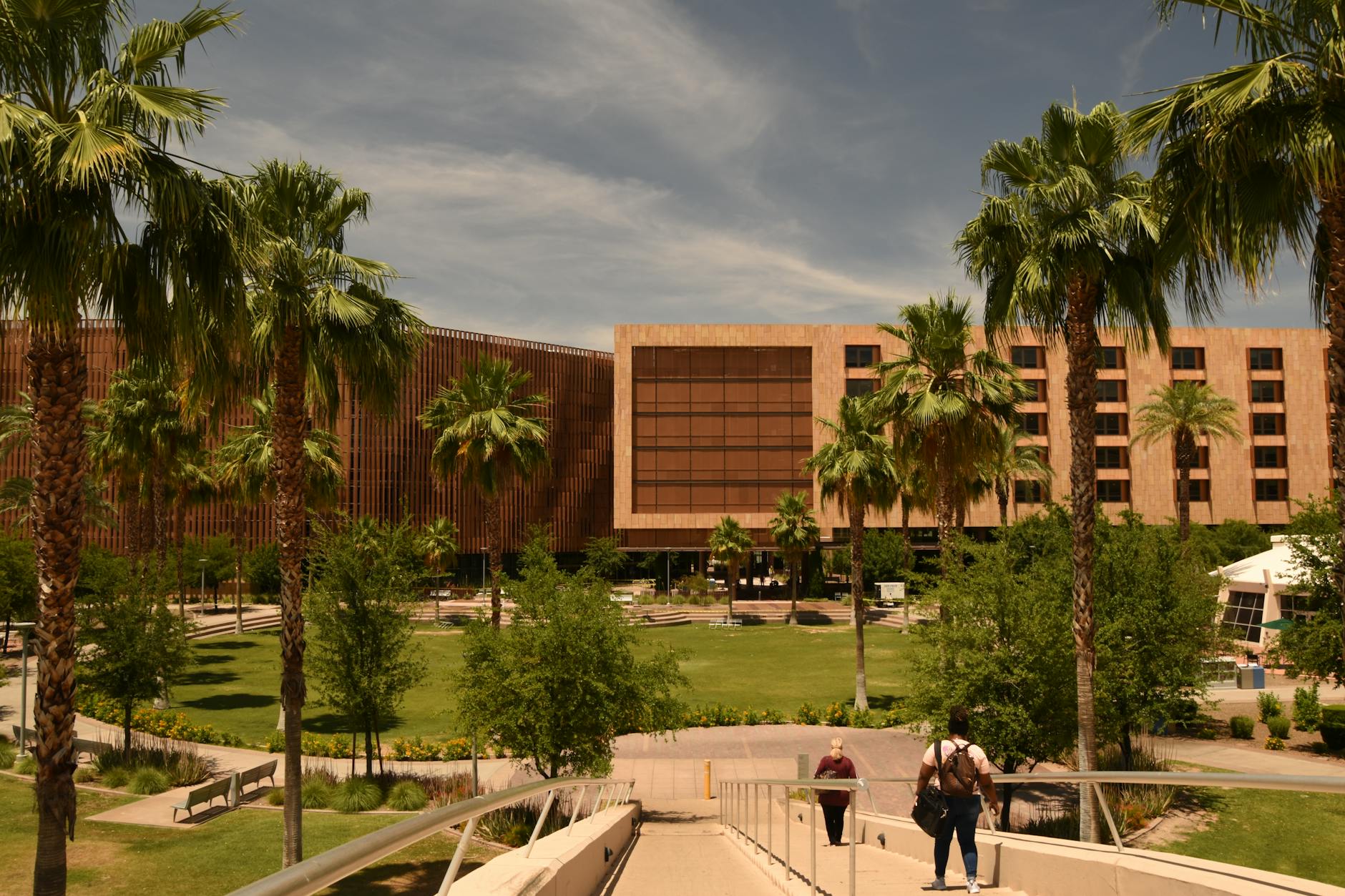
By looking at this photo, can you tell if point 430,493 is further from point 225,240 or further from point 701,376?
point 225,240

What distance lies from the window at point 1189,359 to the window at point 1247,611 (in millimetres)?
38844

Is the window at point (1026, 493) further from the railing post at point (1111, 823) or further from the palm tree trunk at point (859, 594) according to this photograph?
the railing post at point (1111, 823)

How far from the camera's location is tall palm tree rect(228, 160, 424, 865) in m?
15.8

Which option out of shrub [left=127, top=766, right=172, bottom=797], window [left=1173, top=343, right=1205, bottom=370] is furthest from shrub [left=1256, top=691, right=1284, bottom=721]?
window [left=1173, top=343, right=1205, bottom=370]

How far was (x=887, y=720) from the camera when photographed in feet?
96.5

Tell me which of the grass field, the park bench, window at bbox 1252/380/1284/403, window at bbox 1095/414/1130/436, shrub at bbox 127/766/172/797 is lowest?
the grass field

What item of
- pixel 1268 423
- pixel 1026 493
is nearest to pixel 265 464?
pixel 1026 493

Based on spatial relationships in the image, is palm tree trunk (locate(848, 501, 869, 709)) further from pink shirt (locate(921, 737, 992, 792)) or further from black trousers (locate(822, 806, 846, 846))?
pink shirt (locate(921, 737, 992, 792))

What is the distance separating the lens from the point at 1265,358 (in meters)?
81.9

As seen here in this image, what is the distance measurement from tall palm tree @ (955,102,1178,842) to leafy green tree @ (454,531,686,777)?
8635mm

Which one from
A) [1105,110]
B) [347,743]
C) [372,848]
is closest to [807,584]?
[347,743]

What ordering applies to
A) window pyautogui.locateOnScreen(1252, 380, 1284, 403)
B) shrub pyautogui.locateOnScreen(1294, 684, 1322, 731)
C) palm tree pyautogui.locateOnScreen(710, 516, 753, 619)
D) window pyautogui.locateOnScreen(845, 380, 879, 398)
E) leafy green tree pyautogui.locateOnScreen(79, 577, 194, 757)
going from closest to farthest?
leafy green tree pyautogui.locateOnScreen(79, 577, 194, 757) < shrub pyautogui.locateOnScreen(1294, 684, 1322, 731) < palm tree pyautogui.locateOnScreen(710, 516, 753, 619) < window pyautogui.locateOnScreen(1252, 380, 1284, 403) < window pyautogui.locateOnScreen(845, 380, 879, 398)

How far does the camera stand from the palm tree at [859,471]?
3303 cm

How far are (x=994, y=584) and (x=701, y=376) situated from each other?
65.2 meters
